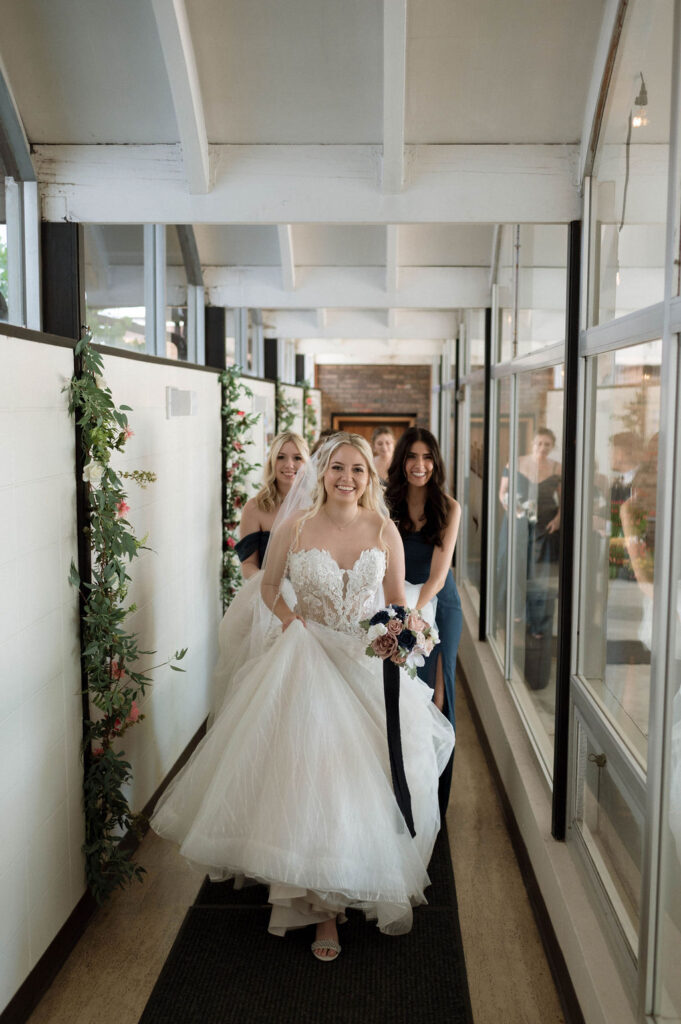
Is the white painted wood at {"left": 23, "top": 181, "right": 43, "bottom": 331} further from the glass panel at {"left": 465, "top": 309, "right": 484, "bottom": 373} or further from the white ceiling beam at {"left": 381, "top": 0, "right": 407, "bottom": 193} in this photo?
the glass panel at {"left": 465, "top": 309, "right": 484, "bottom": 373}

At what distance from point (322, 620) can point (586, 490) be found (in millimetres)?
1132

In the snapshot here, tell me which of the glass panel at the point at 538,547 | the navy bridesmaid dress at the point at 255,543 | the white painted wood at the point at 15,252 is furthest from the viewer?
the navy bridesmaid dress at the point at 255,543

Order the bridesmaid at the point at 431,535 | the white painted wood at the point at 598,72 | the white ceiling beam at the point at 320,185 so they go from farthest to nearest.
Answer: the bridesmaid at the point at 431,535 < the white ceiling beam at the point at 320,185 < the white painted wood at the point at 598,72

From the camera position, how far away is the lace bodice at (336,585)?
366cm

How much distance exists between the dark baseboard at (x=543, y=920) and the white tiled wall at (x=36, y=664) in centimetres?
164

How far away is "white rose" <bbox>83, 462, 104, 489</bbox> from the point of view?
3.16m

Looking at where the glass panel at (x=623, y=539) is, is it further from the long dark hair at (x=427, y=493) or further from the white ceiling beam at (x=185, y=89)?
the white ceiling beam at (x=185, y=89)

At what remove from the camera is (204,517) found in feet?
17.8

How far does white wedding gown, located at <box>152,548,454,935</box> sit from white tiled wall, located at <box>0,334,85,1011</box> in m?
0.44

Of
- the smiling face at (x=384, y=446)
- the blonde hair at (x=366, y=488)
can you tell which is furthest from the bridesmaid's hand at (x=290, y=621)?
the smiling face at (x=384, y=446)

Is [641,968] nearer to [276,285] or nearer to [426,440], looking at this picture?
[426,440]

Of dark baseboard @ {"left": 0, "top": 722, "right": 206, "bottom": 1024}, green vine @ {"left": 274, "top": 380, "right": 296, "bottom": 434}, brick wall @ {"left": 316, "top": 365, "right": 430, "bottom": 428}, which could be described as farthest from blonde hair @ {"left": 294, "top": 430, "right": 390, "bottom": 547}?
brick wall @ {"left": 316, "top": 365, "right": 430, "bottom": 428}

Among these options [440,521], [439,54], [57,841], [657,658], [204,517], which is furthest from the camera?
[204,517]

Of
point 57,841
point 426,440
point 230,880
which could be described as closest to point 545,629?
point 426,440
